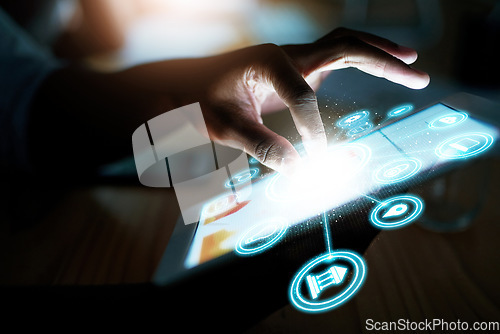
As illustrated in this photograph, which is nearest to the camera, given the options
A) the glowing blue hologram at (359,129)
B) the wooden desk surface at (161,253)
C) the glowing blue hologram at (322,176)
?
the wooden desk surface at (161,253)

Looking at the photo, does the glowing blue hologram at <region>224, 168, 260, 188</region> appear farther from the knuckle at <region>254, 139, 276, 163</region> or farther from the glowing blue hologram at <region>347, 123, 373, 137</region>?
the glowing blue hologram at <region>347, 123, 373, 137</region>

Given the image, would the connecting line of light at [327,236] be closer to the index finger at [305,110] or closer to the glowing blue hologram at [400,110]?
the index finger at [305,110]

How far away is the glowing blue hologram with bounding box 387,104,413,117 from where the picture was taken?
20.7 inches

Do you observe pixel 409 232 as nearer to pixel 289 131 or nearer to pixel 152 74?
pixel 289 131

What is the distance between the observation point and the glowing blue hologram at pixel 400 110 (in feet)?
1.72

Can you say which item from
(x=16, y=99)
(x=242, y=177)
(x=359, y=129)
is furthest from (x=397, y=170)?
(x=16, y=99)

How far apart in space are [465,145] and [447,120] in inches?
3.0

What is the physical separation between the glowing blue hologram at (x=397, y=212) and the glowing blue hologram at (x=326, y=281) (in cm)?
5

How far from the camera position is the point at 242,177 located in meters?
0.58

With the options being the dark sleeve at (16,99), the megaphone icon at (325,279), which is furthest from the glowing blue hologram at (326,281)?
the dark sleeve at (16,99)

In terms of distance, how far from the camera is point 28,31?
131 cm

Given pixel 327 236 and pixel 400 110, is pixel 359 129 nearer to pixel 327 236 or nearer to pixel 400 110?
pixel 400 110

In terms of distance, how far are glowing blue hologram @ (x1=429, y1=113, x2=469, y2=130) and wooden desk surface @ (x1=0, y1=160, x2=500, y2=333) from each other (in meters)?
0.08

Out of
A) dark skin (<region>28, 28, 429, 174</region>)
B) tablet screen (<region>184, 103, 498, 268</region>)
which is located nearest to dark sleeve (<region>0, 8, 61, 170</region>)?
dark skin (<region>28, 28, 429, 174</region>)
